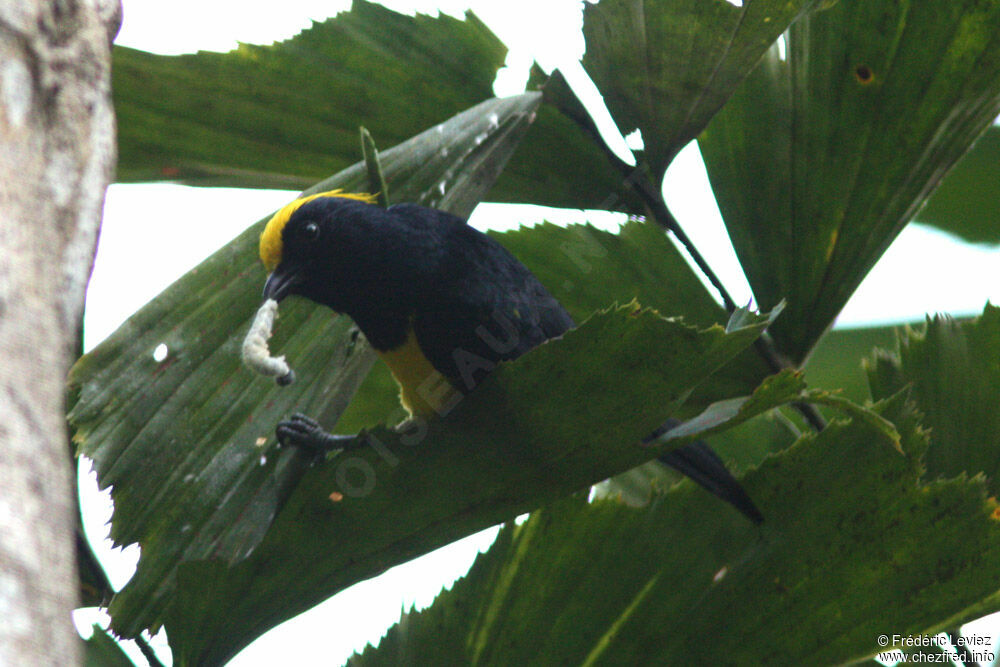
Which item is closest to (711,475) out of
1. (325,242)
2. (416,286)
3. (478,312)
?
(478,312)

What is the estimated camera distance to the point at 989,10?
4.36 ft

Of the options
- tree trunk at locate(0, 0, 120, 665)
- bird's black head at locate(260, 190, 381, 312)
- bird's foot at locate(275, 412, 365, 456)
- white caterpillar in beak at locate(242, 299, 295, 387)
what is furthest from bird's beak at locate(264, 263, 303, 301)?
tree trunk at locate(0, 0, 120, 665)

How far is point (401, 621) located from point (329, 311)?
48 cm

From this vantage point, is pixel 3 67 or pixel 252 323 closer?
pixel 3 67

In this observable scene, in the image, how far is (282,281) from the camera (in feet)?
4.66

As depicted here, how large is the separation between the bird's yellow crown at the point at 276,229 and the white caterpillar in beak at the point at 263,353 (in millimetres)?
209

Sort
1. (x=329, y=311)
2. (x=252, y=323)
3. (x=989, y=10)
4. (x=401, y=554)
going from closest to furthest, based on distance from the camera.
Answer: (x=401, y=554), (x=252, y=323), (x=989, y=10), (x=329, y=311)

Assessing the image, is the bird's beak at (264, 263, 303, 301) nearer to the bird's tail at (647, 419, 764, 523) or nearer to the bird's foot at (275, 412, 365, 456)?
the bird's foot at (275, 412, 365, 456)

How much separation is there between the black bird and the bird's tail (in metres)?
0.36

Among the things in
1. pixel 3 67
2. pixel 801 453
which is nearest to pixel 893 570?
pixel 801 453

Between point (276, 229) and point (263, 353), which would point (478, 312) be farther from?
point (263, 353)

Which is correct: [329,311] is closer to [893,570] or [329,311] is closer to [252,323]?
[252,323]

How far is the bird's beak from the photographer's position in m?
1.34

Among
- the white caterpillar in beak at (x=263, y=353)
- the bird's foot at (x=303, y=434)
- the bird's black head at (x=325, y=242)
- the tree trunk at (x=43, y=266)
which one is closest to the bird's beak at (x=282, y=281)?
the bird's black head at (x=325, y=242)
